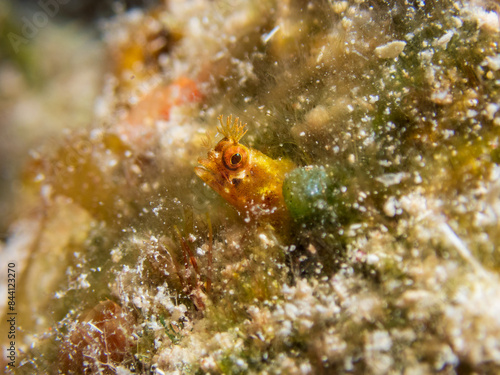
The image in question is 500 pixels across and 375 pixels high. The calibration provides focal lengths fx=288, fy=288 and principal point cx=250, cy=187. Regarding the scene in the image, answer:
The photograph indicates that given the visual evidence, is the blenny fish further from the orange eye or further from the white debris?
the white debris

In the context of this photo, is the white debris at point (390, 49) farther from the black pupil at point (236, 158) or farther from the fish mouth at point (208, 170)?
the fish mouth at point (208, 170)

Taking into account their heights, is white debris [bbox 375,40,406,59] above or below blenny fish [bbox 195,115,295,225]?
above

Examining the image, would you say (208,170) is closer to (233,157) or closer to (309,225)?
(233,157)

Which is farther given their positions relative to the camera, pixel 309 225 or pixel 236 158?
pixel 236 158

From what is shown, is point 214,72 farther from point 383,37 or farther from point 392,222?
point 392,222

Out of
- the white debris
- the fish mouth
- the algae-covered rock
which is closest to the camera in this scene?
the algae-covered rock

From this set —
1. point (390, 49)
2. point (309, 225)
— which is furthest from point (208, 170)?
point (390, 49)

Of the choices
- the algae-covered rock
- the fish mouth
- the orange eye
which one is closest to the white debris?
the algae-covered rock
